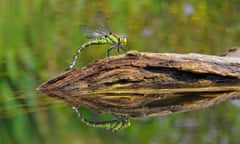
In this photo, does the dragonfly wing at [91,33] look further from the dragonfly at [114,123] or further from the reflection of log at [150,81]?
the dragonfly at [114,123]

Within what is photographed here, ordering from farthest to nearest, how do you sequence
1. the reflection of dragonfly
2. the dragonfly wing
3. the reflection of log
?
the dragonfly wing, the reflection of dragonfly, the reflection of log

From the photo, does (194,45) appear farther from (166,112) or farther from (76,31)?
(166,112)

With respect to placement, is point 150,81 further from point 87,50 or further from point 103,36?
point 87,50

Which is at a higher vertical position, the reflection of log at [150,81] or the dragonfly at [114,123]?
the reflection of log at [150,81]

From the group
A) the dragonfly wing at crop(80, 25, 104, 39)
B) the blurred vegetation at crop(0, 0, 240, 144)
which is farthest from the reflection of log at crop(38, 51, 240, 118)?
the dragonfly wing at crop(80, 25, 104, 39)

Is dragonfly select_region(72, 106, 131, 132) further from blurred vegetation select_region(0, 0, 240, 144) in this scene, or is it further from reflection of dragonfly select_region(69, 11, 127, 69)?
reflection of dragonfly select_region(69, 11, 127, 69)

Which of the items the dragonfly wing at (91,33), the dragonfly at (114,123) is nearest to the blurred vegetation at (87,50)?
the dragonfly at (114,123)

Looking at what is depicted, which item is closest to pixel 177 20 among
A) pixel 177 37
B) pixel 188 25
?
pixel 188 25

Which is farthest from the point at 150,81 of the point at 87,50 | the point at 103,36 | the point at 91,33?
the point at 87,50
